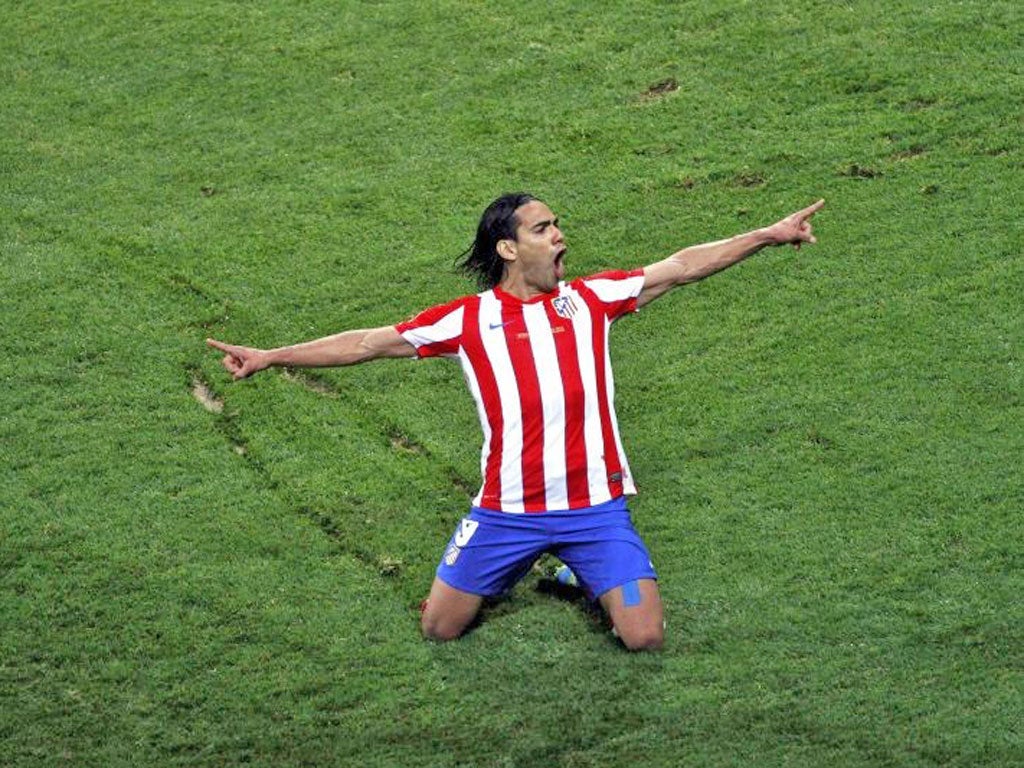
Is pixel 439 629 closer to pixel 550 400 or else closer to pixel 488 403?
pixel 488 403

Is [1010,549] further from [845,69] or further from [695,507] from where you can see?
[845,69]

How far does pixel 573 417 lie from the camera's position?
26.1 feet

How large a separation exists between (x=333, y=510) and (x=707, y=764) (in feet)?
8.95

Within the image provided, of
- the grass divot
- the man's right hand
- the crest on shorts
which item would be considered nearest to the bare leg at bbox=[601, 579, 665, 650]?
the crest on shorts

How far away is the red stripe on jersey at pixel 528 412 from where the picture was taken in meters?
7.89

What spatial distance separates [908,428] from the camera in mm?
9086

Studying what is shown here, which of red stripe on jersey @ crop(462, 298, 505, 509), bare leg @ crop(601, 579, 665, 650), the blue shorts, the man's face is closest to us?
bare leg @ crop(601, 579, 665, 650)

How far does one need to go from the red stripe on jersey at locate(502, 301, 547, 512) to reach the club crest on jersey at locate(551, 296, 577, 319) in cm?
17

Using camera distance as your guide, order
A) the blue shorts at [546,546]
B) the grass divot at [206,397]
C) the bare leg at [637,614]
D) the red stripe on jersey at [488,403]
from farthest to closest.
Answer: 1. the grass divot at [206,397]
2. the red stripe on jersey at [488,403]
3. the blue shorts at [546,546]
4. the bare leg at [637,614]

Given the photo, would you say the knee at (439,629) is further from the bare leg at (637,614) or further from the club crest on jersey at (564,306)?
the club crest on jersey at (564,306)

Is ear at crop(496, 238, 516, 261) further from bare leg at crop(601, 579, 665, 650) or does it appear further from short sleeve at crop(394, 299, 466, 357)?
bare leg at crop(601, 579, 665, 650)

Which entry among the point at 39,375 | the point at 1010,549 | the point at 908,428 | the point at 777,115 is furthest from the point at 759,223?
the point at 39,375

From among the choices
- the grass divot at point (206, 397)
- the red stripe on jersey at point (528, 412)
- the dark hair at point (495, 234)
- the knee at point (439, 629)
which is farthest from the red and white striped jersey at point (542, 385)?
the grass divot at point (206, 397)

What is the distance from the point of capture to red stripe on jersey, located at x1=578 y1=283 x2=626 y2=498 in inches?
314
